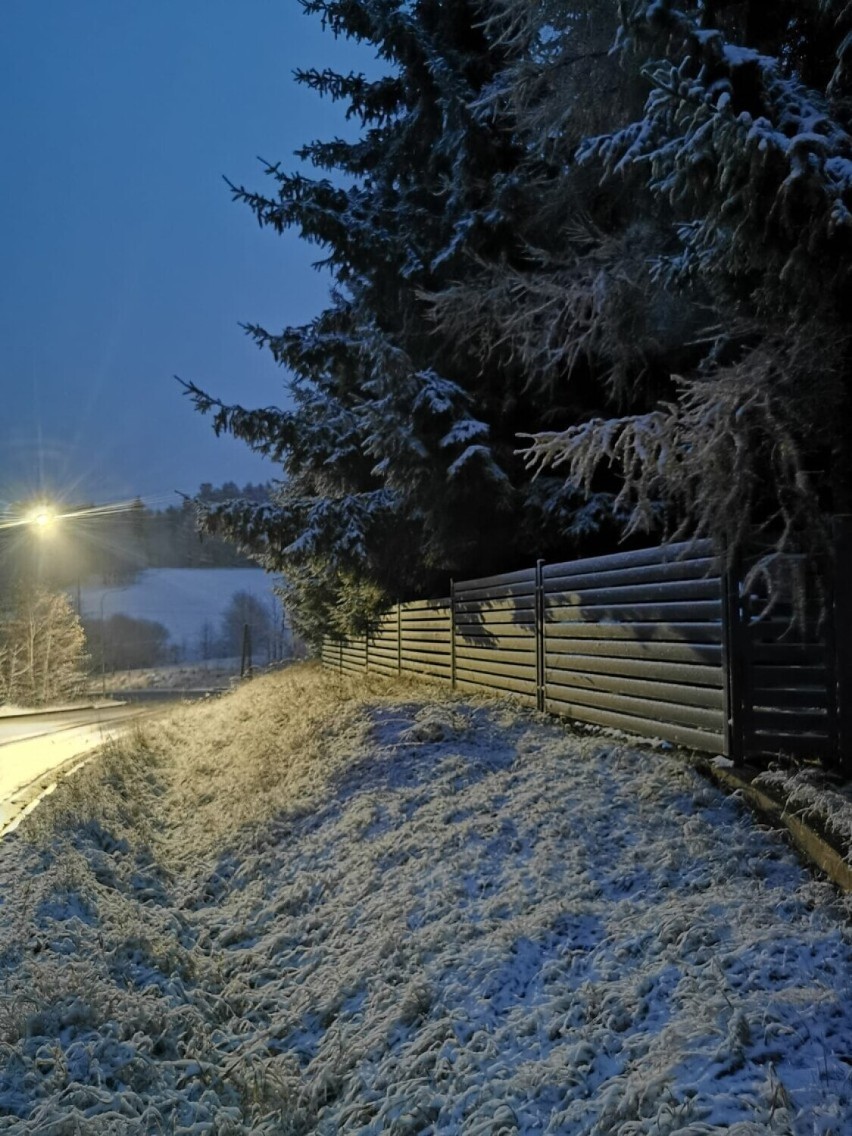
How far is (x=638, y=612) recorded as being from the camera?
19.5ft

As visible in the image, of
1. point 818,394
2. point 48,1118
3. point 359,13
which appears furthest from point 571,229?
point 48,1118

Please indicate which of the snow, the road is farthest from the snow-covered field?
the snow

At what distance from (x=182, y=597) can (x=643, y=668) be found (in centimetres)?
9350

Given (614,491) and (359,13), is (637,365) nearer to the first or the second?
(614,491)

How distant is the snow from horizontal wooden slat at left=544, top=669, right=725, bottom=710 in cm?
7566

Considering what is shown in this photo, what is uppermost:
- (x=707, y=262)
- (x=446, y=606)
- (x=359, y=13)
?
(x=359, y=13)

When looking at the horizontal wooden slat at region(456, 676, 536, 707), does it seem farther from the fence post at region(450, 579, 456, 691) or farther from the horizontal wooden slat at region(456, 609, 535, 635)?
the horizontal wooden slat at region(456, 609, 535, 635)

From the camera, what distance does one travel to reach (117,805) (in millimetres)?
7430

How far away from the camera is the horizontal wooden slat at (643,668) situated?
5137mm

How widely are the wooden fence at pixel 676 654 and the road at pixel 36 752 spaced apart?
17.2 ft

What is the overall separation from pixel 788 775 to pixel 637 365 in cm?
497

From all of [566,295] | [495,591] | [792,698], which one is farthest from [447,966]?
[566,295]

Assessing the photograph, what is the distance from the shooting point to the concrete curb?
336 cm

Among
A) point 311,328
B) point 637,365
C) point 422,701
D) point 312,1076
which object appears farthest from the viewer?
point 311,328
